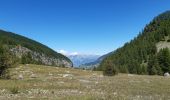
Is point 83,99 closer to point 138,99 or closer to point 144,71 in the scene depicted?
point 138,99

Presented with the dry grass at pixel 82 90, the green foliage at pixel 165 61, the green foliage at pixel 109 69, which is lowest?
the dry grass at pixel 82 90

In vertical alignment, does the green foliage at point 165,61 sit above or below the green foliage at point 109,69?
above

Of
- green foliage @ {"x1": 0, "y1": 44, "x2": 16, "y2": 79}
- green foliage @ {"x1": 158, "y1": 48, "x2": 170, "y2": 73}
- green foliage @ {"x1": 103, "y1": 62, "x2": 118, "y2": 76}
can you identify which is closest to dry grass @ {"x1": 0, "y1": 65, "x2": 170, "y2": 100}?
green foliage @ {"x1": 0, "y1": 44, "x2": 16, "y2": 79}

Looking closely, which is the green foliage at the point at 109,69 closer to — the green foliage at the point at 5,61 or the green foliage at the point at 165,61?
the green foliage at the point at 5,61

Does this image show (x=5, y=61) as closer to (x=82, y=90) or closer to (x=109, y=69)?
(x=82, y=90)

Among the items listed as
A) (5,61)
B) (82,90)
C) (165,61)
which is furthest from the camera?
(165,61)

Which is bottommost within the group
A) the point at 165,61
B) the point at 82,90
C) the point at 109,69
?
the point at 82,90

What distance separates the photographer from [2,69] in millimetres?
48688

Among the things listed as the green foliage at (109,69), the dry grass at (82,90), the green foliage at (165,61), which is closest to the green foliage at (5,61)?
the dry grass at (82,90)

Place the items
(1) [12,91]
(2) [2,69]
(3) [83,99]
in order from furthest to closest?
(2) [2,69] < (1) [12,91] < (3) [83,99]

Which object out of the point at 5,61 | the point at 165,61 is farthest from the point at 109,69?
the point at 165,61

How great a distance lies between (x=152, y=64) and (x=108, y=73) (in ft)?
254

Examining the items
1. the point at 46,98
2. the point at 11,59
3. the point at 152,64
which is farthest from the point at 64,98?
the point at 152,64

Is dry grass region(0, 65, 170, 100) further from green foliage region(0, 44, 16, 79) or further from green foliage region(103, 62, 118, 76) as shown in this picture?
green foliage region(103, 62, 118, 76)
